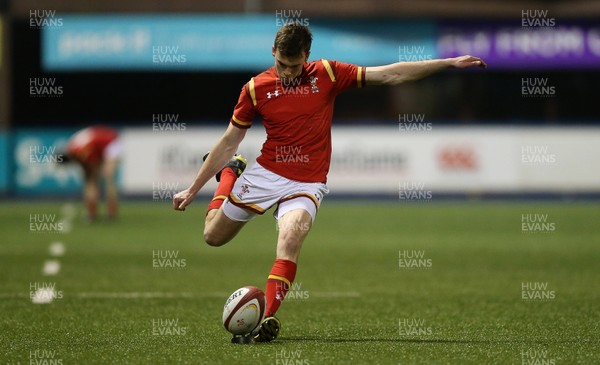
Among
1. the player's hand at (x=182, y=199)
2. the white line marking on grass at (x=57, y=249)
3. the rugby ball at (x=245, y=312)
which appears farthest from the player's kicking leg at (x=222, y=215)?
the white line marking on grass at (x=57, y=249)

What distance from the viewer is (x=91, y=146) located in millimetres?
21156

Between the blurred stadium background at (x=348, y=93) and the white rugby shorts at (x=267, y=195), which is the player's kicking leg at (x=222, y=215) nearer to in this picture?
the white rugby shorts at (x=267, y=195)

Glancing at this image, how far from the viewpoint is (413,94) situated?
30172mm

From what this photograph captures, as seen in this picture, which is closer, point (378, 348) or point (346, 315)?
point (378, 348)

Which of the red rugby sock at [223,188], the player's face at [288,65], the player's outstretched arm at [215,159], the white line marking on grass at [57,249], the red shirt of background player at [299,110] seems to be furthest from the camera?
the white line marking on grass at [57,249]

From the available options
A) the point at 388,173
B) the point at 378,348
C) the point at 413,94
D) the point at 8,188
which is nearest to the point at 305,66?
the point at 378,348

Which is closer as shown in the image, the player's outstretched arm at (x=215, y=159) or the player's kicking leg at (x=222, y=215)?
the player's outstretched arm at (x=215, y=159)

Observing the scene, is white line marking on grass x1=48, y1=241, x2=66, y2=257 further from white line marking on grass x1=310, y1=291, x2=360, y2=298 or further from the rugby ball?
the rugby ball

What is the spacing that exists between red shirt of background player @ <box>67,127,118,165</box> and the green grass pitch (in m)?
1.32

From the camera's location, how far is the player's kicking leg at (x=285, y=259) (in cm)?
784

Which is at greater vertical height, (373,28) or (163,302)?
(163,302)

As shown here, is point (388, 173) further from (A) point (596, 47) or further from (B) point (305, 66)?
(B) point (305, 66)

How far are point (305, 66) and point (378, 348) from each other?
212 cm

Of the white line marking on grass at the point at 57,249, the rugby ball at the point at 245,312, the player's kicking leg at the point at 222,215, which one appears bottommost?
the white line marking on grass at the point at 57,249
